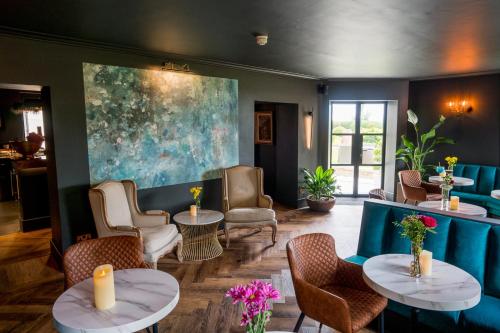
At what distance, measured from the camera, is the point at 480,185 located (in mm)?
6246

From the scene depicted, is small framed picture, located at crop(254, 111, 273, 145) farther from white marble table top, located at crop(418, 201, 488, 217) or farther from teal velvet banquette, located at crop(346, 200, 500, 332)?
teal velvet banquette, located at crop(346, 200, 500, 332)

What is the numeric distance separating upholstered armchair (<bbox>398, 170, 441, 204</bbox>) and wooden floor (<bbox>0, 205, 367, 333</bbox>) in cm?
129

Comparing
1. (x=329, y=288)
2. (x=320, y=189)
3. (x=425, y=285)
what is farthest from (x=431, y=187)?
(x=425, y=285)

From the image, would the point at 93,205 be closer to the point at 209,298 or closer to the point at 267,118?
the point at 209,298

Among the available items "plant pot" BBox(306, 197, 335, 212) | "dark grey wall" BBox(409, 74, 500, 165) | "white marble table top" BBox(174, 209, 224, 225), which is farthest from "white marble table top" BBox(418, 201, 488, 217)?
"dark grey wall" BBox(409, 74, 500, 165)

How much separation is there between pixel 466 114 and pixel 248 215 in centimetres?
501

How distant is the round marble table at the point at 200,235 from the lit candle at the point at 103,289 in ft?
7.94

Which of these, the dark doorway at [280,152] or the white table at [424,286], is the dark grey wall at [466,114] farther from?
the white table at [424,286]

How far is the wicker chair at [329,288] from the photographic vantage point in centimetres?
212

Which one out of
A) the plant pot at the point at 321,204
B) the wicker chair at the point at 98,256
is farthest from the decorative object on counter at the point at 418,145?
the wicker chair at the point at 98,256

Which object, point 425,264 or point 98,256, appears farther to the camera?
point 98,256

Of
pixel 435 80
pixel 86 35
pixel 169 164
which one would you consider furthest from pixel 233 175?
pixel 435 80

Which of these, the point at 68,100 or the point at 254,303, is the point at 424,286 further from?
the point at 68,100

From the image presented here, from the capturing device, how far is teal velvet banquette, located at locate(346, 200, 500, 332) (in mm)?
2336
